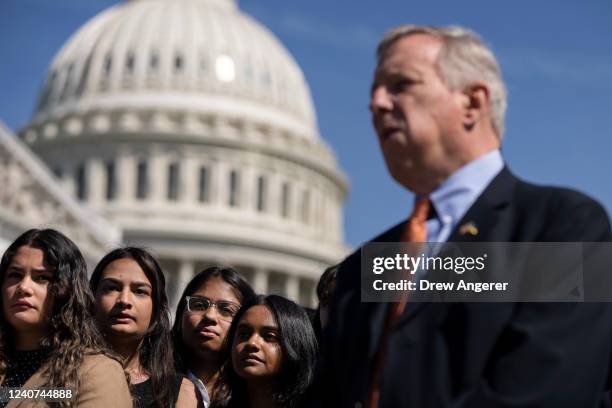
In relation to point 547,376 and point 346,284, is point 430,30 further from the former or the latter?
point 547,376

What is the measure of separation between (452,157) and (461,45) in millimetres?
320

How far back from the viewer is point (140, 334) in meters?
6.29

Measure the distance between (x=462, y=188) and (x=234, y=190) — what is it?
252ft

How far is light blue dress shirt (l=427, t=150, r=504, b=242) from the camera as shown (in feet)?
12.0

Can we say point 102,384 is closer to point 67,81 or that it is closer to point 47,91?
point 67,81

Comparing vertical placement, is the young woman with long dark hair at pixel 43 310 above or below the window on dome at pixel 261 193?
below

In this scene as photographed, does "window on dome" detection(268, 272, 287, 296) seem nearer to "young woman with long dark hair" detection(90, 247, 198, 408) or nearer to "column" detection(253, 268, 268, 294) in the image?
"column" detection(253, 268, 268, 294)

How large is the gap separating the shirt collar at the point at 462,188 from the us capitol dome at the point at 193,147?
70.2 metres

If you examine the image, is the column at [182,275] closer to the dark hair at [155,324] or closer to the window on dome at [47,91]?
the window on dome at [47,91]

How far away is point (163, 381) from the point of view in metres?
6.12

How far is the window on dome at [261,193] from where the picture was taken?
264 ft

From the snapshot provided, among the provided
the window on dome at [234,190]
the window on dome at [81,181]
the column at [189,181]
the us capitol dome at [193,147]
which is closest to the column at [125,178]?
the us capitol dome at [193,147]

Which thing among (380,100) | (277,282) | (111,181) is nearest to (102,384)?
(380,100)

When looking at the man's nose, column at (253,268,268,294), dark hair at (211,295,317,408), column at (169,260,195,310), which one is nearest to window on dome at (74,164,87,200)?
column at (169,260,195,310)
